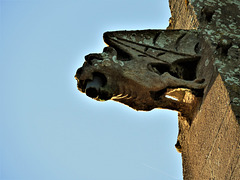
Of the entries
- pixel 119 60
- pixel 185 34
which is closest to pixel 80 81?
pixel 119 60

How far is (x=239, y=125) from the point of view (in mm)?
3289

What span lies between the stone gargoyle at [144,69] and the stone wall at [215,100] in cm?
14

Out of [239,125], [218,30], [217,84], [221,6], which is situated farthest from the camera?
[221,6]

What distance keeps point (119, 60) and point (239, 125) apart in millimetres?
1235

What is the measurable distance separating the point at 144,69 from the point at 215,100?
0.67 metres

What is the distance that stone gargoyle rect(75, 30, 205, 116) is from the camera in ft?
13.2

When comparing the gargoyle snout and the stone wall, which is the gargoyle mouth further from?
the stone wall

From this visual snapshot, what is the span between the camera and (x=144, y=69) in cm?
404

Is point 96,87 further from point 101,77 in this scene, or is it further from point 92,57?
point 92,57

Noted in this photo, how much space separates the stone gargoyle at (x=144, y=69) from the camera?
401 centimetres

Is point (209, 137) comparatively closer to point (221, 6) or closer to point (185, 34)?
point (185, 34)

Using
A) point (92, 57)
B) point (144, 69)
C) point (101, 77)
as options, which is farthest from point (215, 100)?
point (92, 57)

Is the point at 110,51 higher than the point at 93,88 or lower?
higher

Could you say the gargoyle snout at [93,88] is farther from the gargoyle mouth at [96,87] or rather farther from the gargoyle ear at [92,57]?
the gargoyle ear at [92,57]
